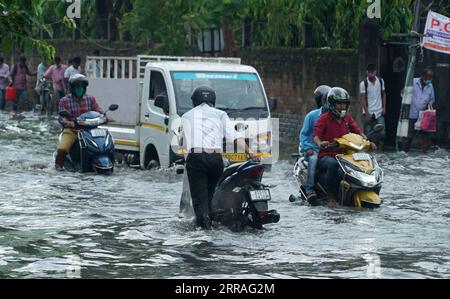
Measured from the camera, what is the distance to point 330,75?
26.0 meters

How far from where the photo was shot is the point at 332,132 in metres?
14.7

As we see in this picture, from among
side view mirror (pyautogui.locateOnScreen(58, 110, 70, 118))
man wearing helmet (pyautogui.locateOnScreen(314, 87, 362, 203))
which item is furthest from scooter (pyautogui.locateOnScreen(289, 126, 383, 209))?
side view mirror (pyautogui.locateOnScreen(58, 110, 70, 118))

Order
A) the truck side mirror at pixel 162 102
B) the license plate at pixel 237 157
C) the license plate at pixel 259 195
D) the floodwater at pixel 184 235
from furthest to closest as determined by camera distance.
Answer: the truck side mirror at pixel 162 102 < the license plate at pixel 237 157 < the license plate at pixel 259 195 < the floodwater at pixel 184 235

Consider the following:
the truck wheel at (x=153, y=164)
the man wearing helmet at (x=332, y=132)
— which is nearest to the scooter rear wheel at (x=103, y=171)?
the truck wheel at (x=153, y=164)

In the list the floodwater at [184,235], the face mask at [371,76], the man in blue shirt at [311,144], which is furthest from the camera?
the face mask at [371,76]

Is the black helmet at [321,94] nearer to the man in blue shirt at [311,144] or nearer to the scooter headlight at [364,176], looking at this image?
the man in blue shirt at [311,144]

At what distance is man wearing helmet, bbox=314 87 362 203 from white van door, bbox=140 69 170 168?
12.6 ft

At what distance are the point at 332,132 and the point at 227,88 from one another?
4.01 metres

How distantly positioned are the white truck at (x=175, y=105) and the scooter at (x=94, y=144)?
747mm

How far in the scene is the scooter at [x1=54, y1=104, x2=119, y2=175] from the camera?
18.2m

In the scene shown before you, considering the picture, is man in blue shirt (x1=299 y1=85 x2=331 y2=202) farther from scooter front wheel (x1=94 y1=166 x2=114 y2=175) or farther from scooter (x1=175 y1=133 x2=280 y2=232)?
scooter front wheel (x1=94 y1=166 x2=114 y2=175)

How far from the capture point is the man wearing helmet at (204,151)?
1234cm

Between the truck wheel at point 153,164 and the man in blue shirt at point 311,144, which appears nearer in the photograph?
the man in blue shirt at point 311,144
